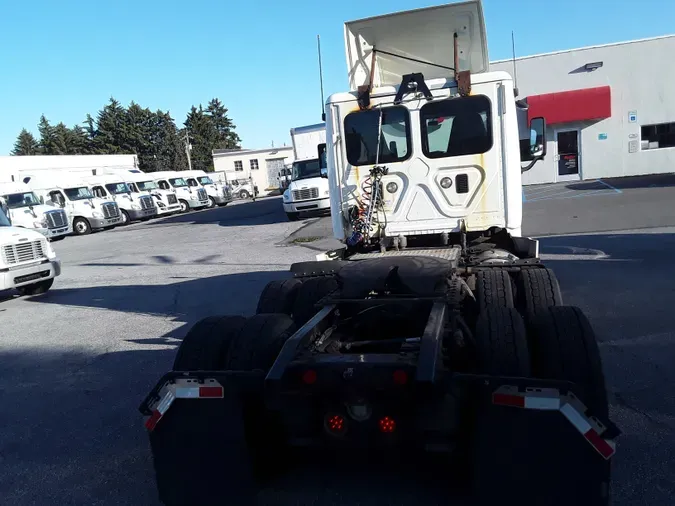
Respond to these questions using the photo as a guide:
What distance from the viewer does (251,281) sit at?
11.0 meters

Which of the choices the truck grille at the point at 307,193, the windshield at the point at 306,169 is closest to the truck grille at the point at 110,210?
the windshield at the point at 306,169

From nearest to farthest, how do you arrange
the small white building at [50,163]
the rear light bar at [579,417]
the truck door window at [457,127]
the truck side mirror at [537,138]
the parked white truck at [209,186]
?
the rear light bar at [579,417] → the truck door window at [457,127] → the truck side mirror at [537,138] → the parked white truck at [209,186] → the small white building at [50,163]

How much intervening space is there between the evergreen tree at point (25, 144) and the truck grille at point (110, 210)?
76.8 m

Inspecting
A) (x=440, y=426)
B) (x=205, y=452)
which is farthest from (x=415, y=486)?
(x=205, y=452)

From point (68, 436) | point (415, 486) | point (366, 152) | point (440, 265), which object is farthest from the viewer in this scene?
point (366, 152)

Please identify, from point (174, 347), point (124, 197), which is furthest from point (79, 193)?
A: point (174, 347)

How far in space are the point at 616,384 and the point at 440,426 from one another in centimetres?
269

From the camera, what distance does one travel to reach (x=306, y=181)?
22.3 m

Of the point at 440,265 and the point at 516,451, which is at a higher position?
the point at 440,265

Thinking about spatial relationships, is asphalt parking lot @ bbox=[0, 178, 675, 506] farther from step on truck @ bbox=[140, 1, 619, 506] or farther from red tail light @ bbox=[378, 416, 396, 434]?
red tail light @ bbox=[378, 416, 396, 434]

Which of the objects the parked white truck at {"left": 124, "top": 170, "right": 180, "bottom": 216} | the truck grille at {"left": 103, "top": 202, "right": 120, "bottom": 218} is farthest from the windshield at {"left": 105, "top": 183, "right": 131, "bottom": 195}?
the truck grille at {"left": 103, "top": 202, "right": 120, "bottom": 218}

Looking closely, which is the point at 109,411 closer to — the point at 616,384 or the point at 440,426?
the point at 440,426

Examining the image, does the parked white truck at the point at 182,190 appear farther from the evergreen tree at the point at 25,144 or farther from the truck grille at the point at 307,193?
the evergreen tree at the point at 25,144

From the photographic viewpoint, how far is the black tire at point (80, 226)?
27.3m
